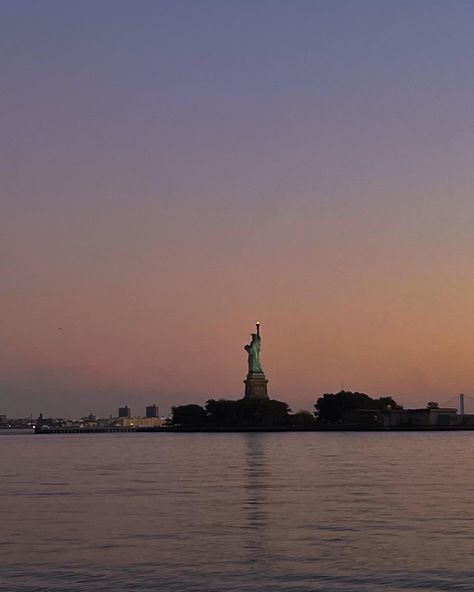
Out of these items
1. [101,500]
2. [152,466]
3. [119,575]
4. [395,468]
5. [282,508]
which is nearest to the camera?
[119,575]

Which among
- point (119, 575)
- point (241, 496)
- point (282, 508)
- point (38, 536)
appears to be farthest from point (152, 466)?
point (119, 575)

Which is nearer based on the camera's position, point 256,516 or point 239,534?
point 239,534

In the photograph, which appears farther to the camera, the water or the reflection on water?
the reflection on water

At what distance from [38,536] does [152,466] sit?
43.2m

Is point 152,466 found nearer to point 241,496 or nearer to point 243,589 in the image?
point 241,496

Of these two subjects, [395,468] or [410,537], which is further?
[395,468]

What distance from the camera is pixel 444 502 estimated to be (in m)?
41.6

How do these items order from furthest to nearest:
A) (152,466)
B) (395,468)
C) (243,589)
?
1. (152,466)
2. (395,468)
3. (243,589)

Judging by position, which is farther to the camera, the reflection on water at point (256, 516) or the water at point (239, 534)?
the reflection on water at point (256, 516)

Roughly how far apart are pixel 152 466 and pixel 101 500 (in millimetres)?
31397

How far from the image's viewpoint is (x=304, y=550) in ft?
95.0

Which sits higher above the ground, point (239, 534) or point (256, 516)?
point (256, 516)

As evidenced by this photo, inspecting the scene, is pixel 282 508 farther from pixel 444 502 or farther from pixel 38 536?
pixel 38 536

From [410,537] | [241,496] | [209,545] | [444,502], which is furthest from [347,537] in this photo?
[241,496]
